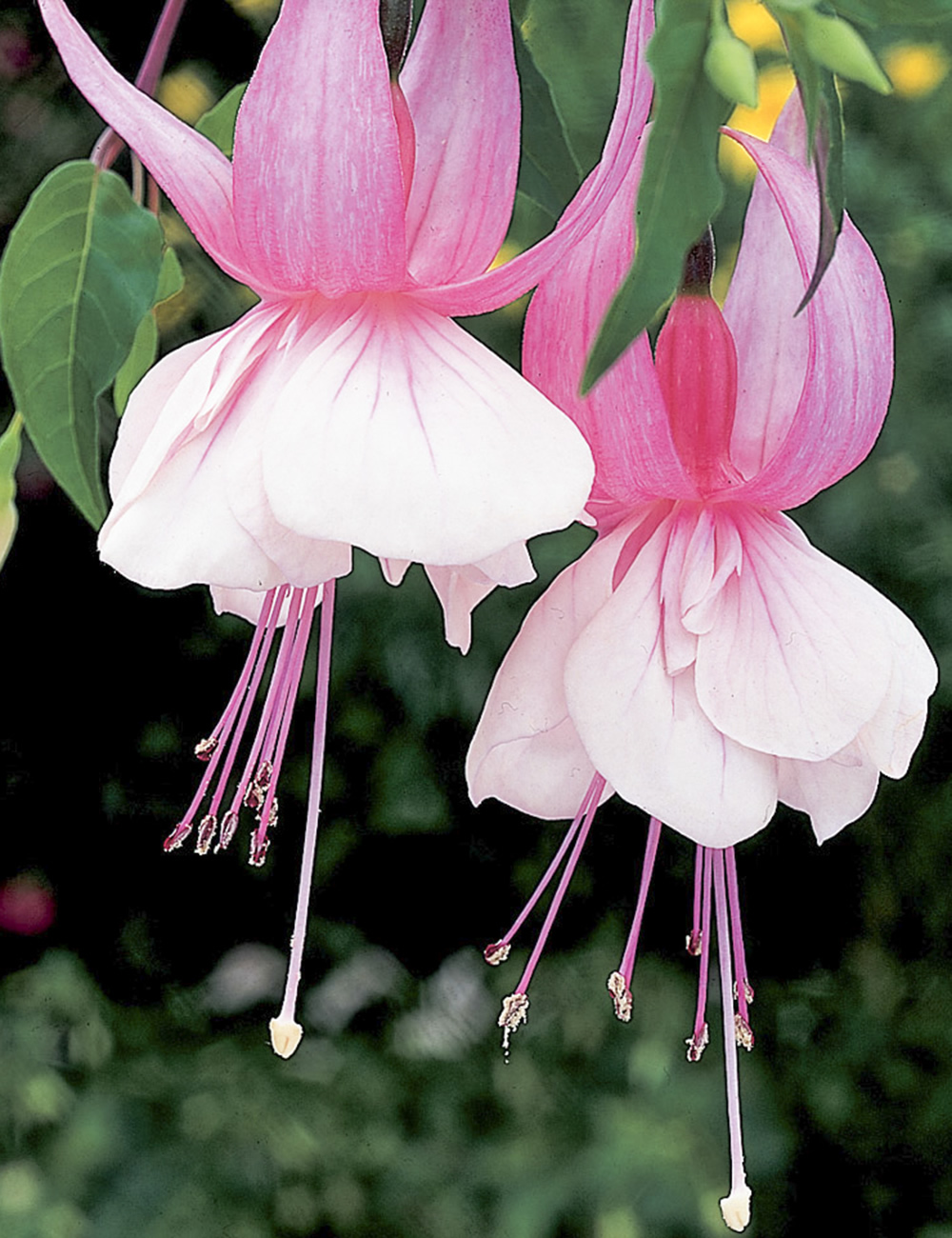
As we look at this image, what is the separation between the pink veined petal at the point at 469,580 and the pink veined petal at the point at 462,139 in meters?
0.07

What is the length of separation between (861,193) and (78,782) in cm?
92

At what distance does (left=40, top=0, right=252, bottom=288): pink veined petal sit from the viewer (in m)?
0.34

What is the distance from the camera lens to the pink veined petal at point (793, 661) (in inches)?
14.4

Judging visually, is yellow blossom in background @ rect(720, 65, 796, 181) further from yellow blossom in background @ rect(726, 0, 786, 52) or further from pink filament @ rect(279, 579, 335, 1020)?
pink filament @ rect(279, 579, 335, 1020)

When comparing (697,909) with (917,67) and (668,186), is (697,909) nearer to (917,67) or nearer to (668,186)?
(668,186)

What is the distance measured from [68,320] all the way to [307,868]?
0.16 meters

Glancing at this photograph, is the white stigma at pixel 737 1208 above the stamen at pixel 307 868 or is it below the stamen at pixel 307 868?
below

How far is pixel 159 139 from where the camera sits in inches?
13.5

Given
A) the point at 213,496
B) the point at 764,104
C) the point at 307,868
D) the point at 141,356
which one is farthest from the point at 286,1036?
the point at 764,104

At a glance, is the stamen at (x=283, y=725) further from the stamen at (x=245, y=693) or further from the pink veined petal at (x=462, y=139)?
the pink veined petal at (x=462, y=139)

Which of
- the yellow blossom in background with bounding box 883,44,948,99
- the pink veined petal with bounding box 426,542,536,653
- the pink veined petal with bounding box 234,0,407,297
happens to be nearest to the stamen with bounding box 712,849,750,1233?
the pink veined petal with bounding box 426,542,536,653

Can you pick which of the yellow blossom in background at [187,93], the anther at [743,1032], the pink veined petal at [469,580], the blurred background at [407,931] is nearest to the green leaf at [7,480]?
the pink veined petal at [469,580]

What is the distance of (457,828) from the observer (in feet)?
4.74

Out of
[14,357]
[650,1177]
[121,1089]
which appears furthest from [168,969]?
[14,357]
